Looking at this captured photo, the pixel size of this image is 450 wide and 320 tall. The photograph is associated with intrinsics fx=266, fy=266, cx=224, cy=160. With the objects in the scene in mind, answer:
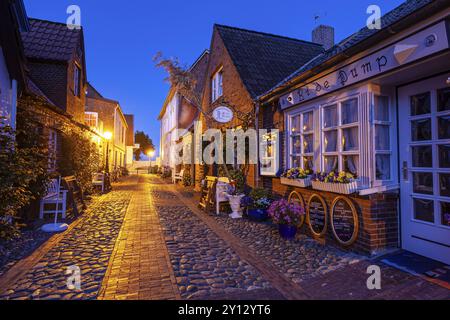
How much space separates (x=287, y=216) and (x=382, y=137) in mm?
1989

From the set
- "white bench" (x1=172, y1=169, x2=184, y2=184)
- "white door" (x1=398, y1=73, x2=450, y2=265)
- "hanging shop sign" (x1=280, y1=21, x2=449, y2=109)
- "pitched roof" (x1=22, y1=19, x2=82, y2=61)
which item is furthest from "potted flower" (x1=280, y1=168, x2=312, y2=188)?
"white bench" (x1=172, y1=169, x2=184, y2=184)

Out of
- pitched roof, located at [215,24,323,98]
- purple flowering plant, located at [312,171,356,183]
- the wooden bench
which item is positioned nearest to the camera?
purple flowering plant, located at [312,171,356,183]

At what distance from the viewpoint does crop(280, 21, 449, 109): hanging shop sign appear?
2.87 m

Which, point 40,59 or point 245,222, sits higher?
point 40,59

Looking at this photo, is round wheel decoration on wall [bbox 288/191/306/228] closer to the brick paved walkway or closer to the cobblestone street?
the cobblestone street

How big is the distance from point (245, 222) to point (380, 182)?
321 cm

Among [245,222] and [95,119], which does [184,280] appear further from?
[95,119]

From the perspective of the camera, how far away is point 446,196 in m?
3.42

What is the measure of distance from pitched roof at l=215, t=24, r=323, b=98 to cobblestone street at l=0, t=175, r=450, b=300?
4518 mm

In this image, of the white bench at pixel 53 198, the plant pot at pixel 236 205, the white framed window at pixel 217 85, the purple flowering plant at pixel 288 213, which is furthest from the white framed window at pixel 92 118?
the purple flowering plant at pixel 288 213

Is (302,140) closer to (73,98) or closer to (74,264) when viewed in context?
(74,264)

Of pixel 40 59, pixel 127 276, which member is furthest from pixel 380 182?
pixel 40 59

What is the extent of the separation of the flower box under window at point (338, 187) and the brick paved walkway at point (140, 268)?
273 cm

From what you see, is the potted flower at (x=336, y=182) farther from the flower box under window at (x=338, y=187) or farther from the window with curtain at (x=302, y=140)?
the window with curtain at (x=302, y=140)
